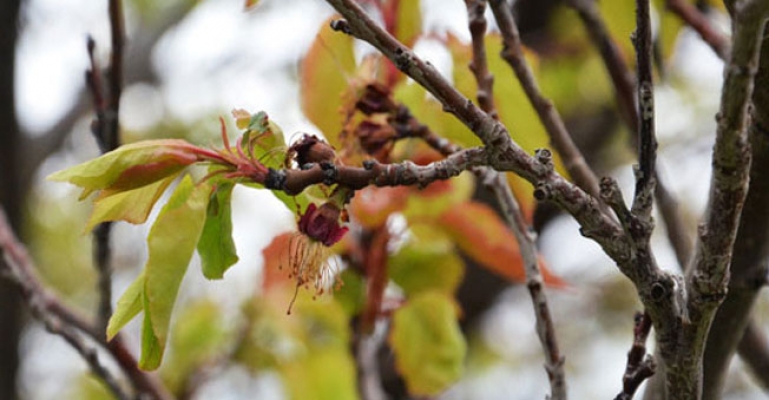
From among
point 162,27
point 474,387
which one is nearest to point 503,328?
point 474,387

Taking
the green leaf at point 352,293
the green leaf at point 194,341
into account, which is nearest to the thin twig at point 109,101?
the green leaf at point 352,293

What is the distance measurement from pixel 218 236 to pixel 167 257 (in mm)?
76

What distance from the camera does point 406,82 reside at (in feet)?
3.29

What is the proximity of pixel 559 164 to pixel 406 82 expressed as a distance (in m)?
0.26

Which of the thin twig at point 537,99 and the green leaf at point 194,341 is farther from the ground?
the thin twig at point 537,99

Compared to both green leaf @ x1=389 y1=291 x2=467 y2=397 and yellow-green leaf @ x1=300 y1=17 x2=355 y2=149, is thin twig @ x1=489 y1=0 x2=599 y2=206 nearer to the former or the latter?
yellow-green leaf @ x1=300 y1=17 x2=355 y2=149

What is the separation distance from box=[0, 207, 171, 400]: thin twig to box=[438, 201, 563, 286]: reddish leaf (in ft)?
1.22

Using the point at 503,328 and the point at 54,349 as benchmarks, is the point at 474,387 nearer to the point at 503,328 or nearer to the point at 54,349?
the point at 503,328

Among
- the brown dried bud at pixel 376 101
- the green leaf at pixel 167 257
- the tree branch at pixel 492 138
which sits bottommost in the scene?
the green leaf at pixel 167 257

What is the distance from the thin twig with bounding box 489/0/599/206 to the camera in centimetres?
81

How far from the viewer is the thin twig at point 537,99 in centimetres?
81

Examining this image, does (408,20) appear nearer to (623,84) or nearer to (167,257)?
(623,84)

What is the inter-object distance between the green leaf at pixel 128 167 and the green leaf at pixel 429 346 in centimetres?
55

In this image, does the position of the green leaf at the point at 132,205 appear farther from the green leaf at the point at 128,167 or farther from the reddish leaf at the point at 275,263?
the reddish leaf at the point at 275,263
